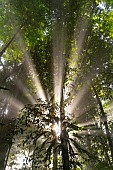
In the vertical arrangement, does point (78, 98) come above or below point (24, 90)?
below

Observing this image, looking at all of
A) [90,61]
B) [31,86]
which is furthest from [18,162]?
[90,61]


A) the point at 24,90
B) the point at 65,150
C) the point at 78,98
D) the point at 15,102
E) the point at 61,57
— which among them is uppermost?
the point at 61,57

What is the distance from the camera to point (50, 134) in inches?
322

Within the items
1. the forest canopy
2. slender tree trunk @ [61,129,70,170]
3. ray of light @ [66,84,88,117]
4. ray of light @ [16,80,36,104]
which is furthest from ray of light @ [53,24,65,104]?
slender tree trunk @ [61,129,70,170]

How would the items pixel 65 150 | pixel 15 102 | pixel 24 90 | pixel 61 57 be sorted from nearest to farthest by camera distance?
1. pixel 65 150
2. pixel 61 57
3. pixel 15 102
4. pixel 24 90

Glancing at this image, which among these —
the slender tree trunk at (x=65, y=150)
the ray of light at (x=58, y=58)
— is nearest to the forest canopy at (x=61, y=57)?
the ray of light at (x=58, y=58)

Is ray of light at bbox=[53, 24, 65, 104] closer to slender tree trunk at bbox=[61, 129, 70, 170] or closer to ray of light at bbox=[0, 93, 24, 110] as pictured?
ray of light at bbox=[0, 93, 24, 110]

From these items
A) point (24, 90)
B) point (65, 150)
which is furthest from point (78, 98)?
point (65, 150)

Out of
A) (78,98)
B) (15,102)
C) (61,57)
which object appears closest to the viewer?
(61,57)

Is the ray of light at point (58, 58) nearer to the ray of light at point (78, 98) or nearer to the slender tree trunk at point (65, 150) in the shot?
the ray of light at point (78, 98)

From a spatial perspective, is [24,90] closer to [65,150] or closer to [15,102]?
[15,102]

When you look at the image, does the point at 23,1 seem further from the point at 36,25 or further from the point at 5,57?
the point at 5,57

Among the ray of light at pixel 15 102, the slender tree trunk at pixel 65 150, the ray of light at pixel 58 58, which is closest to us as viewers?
the slender tree trunk at pixel 65 150

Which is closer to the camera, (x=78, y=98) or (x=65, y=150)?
(x=65, y=150)
